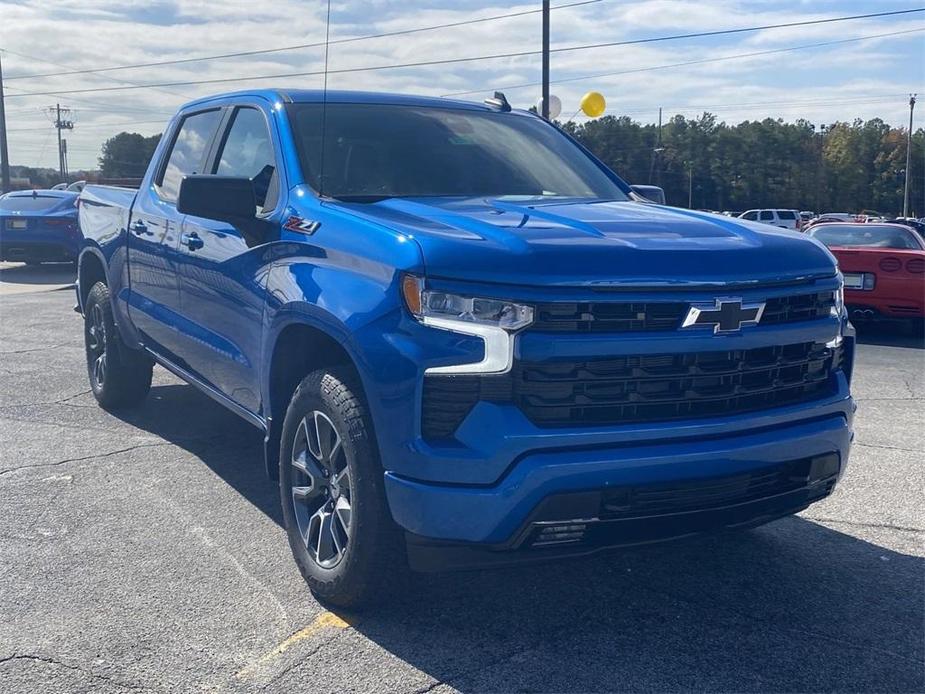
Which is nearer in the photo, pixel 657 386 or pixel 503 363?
pixel 503 363

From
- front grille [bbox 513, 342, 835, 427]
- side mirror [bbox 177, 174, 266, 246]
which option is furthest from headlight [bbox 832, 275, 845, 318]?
side mirror [bbox 177, 174, 266, 246]

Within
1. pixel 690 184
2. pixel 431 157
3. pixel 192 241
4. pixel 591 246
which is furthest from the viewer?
pixel 690 184

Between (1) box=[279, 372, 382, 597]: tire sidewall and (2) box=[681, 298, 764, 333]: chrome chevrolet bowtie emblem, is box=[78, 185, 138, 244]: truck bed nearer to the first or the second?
(1) box=[279, 372, 382, 597]: tire sidewall

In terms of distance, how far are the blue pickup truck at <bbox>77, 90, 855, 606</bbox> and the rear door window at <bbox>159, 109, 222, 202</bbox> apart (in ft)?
3.42

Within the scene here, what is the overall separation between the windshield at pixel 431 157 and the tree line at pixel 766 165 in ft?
290

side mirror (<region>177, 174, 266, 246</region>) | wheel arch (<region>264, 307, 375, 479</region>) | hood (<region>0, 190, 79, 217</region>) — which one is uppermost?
hood (<region>0, 190, 79, 217</region>)

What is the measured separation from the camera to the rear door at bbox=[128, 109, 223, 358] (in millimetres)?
5234

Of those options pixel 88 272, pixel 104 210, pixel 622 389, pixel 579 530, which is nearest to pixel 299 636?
pixel 579 530

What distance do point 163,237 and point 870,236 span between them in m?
9.60

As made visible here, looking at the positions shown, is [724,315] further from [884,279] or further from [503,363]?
[884,279]

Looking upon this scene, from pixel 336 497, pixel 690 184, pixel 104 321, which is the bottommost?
pixel 336 497

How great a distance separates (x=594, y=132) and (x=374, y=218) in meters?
89.1

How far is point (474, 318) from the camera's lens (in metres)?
3.06

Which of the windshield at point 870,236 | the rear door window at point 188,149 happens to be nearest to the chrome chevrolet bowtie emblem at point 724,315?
the rear door window at point 188,149
